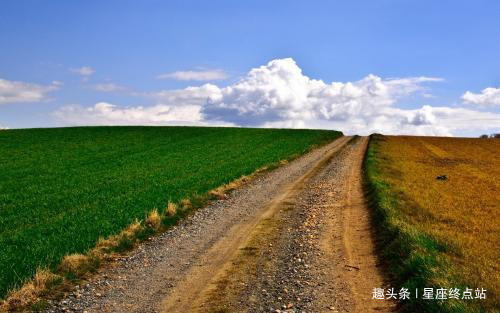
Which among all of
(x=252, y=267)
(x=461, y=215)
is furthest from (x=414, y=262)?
(x=461, y=215)

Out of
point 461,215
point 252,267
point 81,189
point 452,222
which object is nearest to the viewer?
point 252,267

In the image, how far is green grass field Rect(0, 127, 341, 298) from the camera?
1341cm

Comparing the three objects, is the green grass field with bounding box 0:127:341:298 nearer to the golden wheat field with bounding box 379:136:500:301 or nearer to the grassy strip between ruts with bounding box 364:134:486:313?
the grassy strip between ruts with bounding box 364:134:486:313

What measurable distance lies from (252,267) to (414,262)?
3931 mm

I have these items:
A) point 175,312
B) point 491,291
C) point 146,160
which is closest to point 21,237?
point 175,312

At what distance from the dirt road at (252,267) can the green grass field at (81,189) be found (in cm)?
206

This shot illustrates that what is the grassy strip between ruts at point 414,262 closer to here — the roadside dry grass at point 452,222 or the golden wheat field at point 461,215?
the roadside dry grass at point 452,222

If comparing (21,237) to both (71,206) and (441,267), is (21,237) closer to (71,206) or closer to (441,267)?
(71,206)

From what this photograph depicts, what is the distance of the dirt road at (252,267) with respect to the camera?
9.39 metres

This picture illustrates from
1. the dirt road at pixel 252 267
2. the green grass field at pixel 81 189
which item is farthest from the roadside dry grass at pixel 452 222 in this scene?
the green grass field at pixel 81 189

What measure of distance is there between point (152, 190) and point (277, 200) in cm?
700

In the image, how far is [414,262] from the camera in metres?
10.5

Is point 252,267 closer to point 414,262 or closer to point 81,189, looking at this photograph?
point 414,262

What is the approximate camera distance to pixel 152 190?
78.0ft
